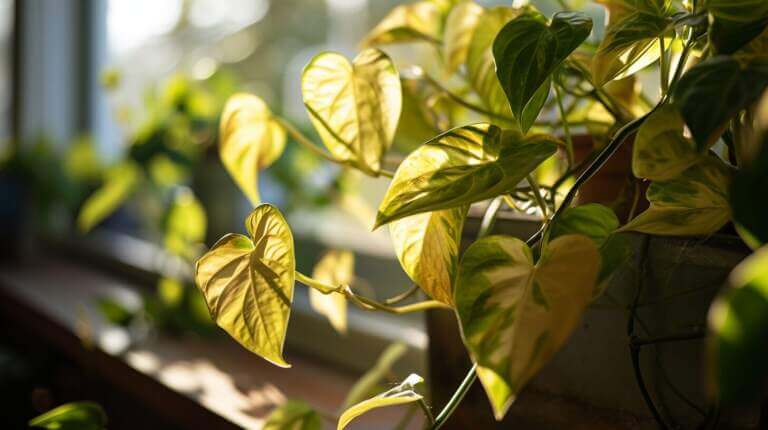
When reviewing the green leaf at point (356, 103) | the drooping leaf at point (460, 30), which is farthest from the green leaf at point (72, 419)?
the drooping leaf at point (460, 30)

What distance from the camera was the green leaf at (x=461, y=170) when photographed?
0.30 m

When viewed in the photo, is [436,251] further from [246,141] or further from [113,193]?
[113,193]

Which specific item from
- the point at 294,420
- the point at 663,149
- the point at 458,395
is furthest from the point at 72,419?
the point at 663,149

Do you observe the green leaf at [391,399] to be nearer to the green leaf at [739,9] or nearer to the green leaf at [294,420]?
the green leaf at [294,420]

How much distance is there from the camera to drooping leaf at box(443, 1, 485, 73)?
480mm

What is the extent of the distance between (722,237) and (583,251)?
135 mm

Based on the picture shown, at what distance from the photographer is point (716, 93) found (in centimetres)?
23

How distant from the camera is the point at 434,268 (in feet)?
1.17

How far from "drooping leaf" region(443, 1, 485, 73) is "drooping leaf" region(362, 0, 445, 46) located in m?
0.04

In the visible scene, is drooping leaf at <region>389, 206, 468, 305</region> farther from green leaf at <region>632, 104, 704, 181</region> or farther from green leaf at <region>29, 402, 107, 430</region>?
green leaf at <region>29, 402, 107, 430</region>

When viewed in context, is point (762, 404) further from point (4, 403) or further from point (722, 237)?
point (4, 403)

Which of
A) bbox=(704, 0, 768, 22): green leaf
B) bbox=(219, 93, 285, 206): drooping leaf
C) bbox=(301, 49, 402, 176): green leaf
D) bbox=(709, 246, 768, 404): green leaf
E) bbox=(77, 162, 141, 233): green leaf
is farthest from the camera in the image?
bbox=(77, 162, 141, 233): green leaf

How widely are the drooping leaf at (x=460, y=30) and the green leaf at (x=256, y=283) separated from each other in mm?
204

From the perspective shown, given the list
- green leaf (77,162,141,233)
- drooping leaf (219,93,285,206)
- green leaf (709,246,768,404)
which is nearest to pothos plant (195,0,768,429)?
green leaf (709,246,768,404)
